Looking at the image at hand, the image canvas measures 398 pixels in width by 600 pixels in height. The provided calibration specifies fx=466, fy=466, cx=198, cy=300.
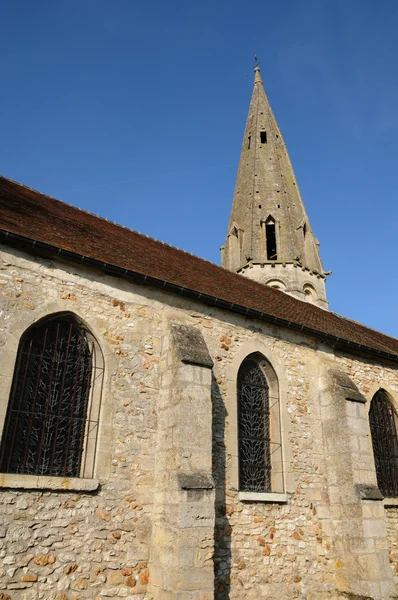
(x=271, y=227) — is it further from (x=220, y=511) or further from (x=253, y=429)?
(x=220, y=511)

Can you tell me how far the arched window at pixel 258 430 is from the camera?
8.73 meters

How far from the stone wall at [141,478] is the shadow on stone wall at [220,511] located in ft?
0.07

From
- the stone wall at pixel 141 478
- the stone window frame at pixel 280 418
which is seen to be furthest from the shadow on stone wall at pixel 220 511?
the stone window frame at pixel 280 418

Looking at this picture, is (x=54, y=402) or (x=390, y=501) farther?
(x=390, y=501)

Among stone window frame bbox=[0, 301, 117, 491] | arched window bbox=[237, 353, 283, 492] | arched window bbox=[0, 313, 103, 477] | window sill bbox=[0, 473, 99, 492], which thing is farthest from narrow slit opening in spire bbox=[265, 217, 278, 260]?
window sill bbox=[0, 473, 99, 492]

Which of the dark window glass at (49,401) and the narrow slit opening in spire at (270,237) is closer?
the dark window glass at (49,401)

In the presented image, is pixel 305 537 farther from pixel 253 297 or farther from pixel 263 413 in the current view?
pixel 253 297

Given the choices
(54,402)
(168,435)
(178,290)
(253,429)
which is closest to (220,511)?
(168,435)

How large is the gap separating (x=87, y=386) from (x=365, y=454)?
566 centimetres

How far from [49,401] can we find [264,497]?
419cm

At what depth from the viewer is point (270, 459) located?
906 centimetres

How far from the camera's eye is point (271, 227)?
22375 millimetres

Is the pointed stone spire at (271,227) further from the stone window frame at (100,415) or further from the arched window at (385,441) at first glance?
the stone window frame at (100,415)

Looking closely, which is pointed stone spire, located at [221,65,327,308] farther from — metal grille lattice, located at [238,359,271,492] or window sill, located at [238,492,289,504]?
window sill, located at [238,492,289,504]
